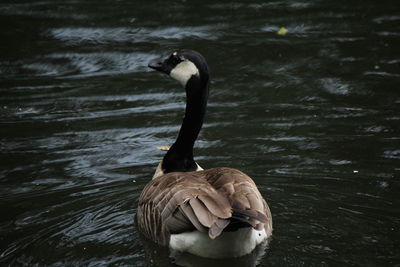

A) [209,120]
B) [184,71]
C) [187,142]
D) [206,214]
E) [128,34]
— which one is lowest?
[209,120]

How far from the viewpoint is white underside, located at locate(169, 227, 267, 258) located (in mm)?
6094

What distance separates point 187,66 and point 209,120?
232 centimetres

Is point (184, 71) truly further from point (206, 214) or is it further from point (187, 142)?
point (206, 214)

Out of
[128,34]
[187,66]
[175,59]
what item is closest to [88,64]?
[128,34]

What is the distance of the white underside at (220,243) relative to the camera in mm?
6094

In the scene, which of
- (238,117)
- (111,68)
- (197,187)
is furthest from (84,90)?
(197,187)

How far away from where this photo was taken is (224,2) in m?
14.8

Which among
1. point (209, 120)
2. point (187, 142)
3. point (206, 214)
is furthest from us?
point (209, 120)

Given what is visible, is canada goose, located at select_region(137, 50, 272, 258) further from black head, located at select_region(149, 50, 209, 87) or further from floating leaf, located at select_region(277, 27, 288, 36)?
floating leaf, located at select_region(277, 27, 288, 36)

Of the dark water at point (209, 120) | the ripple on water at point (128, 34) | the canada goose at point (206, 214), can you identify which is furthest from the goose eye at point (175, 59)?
the ripple on water at point (128, 34)

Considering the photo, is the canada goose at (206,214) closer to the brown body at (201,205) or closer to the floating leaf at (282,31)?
the brown body at (201,205)

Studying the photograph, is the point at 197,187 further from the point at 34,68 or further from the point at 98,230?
the point at 34,68

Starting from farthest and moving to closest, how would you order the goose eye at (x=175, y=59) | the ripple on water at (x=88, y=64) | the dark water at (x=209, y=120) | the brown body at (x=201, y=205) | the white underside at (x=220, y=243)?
the ripple on water at (x=88, y=64) → the goose eye at (x=175, y=59) → the dark water at (x=209, y=120) → the white underside at (x=220, y=243) → the brown body at (x=201, y=205)

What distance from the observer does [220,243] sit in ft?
20.0
